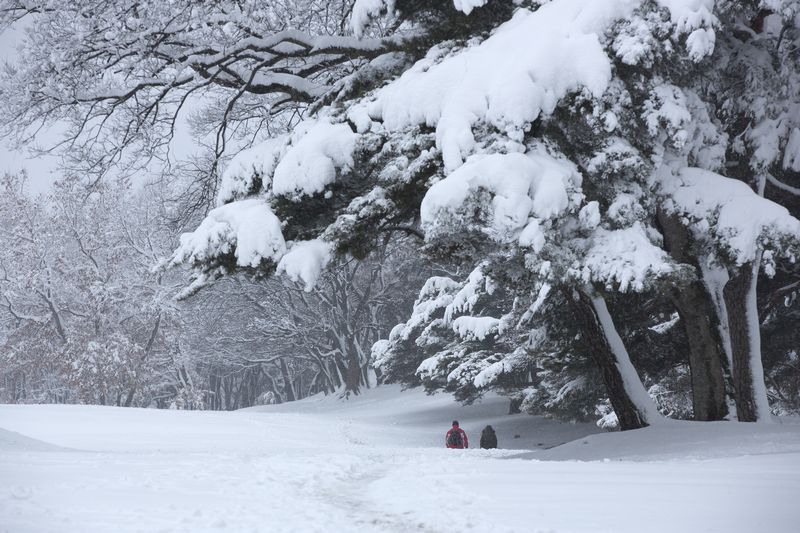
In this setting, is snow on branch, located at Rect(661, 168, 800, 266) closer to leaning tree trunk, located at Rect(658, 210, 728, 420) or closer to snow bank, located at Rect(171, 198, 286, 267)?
leaning tree trunk, located at Rect(658, 210, 728, 420)

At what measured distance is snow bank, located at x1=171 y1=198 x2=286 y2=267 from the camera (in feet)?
25.8

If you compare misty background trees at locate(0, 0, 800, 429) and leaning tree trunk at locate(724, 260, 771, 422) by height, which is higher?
misty background trees at locate(0, 0, 800, 429)

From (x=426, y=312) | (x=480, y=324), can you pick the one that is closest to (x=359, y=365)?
(x=426, y=312)

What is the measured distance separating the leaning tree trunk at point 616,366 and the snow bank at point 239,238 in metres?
4.17

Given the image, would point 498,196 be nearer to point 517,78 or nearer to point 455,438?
point 517,78

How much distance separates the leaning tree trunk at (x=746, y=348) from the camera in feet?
30.9

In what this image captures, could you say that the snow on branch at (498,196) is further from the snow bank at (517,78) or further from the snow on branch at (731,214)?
the snow on branch at (731,214)

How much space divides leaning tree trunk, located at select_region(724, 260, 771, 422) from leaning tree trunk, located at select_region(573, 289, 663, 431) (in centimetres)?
113

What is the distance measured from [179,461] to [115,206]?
2952 centimetres

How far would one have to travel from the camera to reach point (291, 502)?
5.63 metres

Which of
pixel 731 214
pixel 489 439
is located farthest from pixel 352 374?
pixel 731 214

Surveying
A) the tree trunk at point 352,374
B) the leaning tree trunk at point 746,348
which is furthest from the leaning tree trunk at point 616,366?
the tree trunk at point 352,374

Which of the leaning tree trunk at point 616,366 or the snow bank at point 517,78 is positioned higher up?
the snow bank at point 517,78

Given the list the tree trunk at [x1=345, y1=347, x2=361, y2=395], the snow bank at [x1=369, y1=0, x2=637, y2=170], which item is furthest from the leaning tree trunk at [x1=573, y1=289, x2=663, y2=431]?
the tree trunk at [x1=345, y1=347, x2=361, y2=395]
